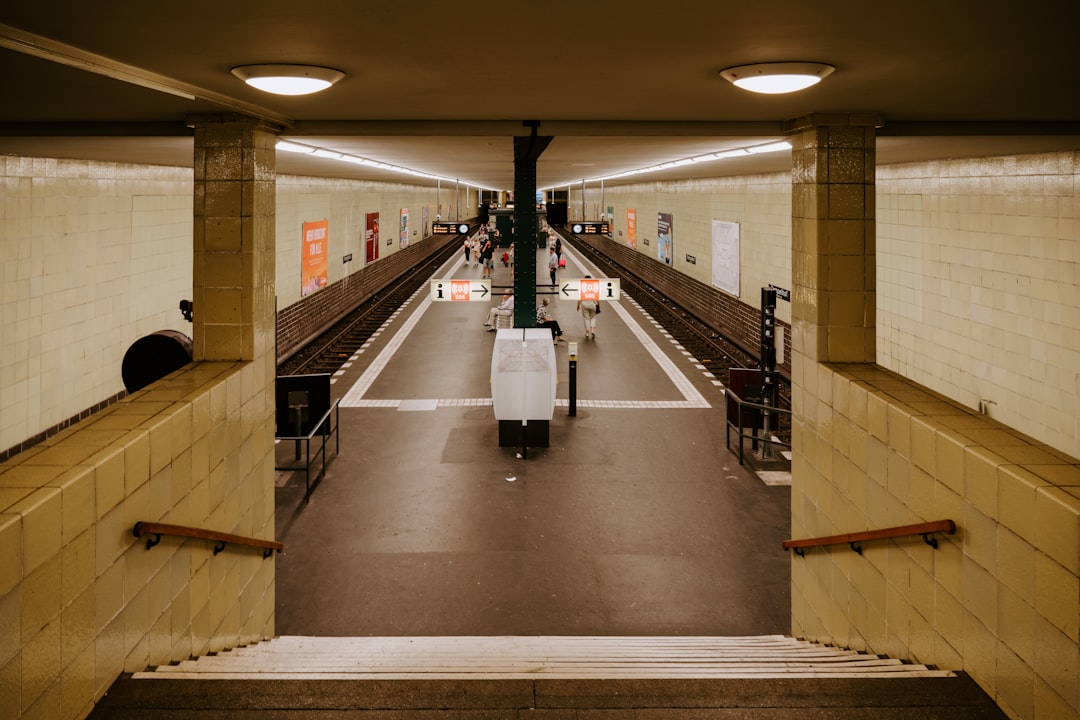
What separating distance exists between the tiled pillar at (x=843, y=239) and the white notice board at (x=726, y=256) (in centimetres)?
1071

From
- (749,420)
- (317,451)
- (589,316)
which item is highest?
(589,316)

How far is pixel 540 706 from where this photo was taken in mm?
3184

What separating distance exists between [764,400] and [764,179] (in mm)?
5790

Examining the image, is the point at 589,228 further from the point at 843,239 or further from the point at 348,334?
the point at 843,239

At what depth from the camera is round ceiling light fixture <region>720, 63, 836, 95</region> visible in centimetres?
363

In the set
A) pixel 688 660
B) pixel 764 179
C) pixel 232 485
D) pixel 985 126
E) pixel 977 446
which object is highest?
pixel 764 179

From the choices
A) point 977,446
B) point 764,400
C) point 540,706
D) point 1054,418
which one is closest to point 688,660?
point 540,706

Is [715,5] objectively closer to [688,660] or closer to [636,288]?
[688,660]

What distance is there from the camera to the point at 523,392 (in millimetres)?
9453

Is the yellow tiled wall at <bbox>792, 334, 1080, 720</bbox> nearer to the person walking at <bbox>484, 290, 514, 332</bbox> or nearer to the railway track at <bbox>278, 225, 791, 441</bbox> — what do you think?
the railway track at <bbox>278, 225, 791, 441</bbox>

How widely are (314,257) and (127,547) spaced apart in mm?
14090

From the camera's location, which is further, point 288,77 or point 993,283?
point 993,283

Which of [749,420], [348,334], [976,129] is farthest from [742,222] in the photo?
[976,129]

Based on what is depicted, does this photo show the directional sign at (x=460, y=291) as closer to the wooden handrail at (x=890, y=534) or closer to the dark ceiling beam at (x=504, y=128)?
the dark ceiling beam at (x=504, y=128)
